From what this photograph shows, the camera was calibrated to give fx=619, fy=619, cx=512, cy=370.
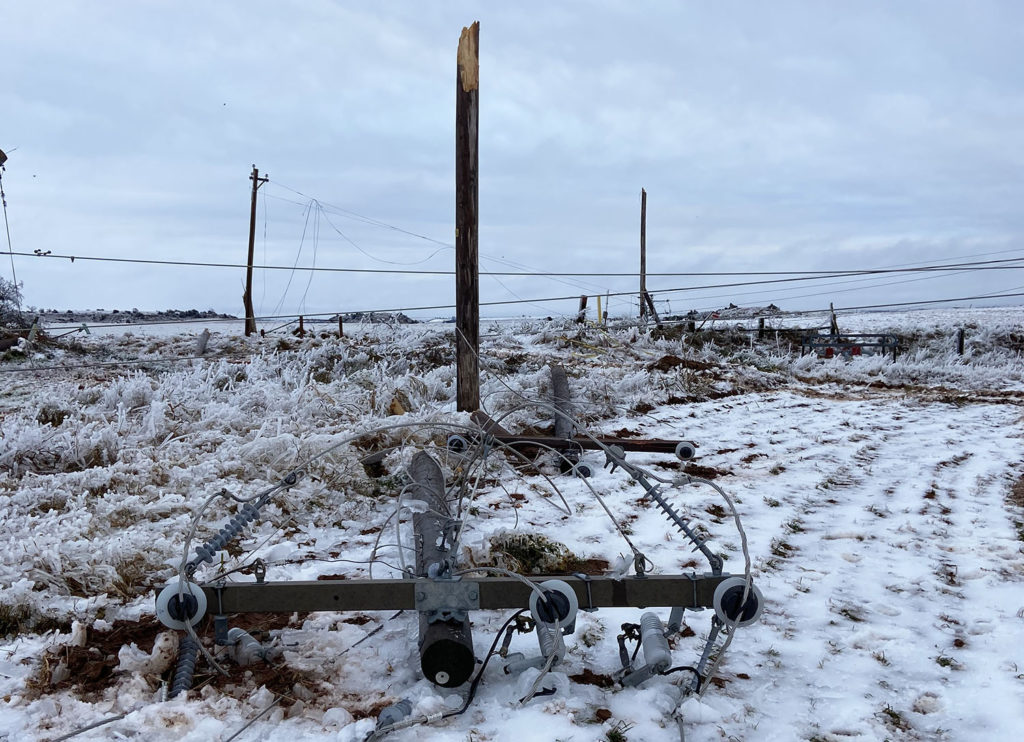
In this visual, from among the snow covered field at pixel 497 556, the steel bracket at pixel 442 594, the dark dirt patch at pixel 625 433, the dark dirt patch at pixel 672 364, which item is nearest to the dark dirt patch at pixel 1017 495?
the snow covered field at pixel 497 556

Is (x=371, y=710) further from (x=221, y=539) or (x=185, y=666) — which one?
(x=221, y=539)

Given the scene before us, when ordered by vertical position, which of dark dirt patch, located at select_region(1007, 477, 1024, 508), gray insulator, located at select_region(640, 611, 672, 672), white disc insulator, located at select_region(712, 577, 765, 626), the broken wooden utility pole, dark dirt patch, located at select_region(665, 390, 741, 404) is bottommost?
dark dirt patch, located at select_region(1007, 477, 1024, 508)

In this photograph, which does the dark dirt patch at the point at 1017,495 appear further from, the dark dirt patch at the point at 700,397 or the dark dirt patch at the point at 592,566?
the dark dirt patch at the point at 700,397

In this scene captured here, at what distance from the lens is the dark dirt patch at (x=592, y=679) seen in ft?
7.37

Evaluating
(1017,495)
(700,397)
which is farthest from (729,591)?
(700,397)

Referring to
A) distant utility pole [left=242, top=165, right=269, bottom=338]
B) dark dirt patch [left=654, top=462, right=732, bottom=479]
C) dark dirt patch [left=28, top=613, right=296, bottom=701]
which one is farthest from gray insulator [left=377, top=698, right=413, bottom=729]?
distant utility pole [left=242, top=165, right=269, bottom=338]

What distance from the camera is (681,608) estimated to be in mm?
2275

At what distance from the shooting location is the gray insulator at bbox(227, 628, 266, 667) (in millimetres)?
2297

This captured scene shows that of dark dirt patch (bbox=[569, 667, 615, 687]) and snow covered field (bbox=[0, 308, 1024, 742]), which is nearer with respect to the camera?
snow covered field (bbox=[0, 308, 1024, 742])

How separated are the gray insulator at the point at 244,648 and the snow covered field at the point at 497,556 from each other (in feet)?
0.20

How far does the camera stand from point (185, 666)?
2158mm

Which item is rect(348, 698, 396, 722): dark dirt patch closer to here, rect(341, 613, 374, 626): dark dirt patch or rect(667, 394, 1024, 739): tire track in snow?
rect(341, 613, 374, 626): dark dirt patch

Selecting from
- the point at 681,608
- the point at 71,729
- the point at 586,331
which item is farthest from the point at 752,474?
the point at 586,331

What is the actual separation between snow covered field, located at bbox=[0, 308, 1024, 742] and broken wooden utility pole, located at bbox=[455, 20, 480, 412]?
611 millimetres
